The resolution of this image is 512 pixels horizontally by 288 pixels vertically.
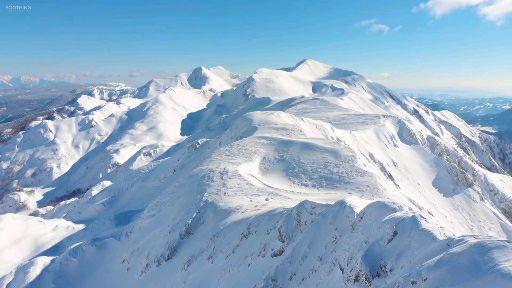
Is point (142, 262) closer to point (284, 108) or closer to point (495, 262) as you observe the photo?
point (495, 262)

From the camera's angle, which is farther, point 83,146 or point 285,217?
point 83,146

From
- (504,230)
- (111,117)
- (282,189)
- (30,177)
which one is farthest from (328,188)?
(111,117)

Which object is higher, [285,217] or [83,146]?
[285,217]

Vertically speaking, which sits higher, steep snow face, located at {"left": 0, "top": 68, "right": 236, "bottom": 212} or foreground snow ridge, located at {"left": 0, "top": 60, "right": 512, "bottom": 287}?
foreground snow ridge, located at {"left": 0, "top": 60, "right": 512, "bottom": 287}

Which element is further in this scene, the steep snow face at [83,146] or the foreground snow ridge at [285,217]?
the steep snow face at [83,146]

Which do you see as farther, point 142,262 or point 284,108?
point 284,108

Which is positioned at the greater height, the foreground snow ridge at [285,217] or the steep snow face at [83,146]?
the foreground snow ridge at [285,217]

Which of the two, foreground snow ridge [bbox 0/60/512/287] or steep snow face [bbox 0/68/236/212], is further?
steep snow face [bbox 0/68/236/212]

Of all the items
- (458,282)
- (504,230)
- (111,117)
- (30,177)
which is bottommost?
(30,177)
